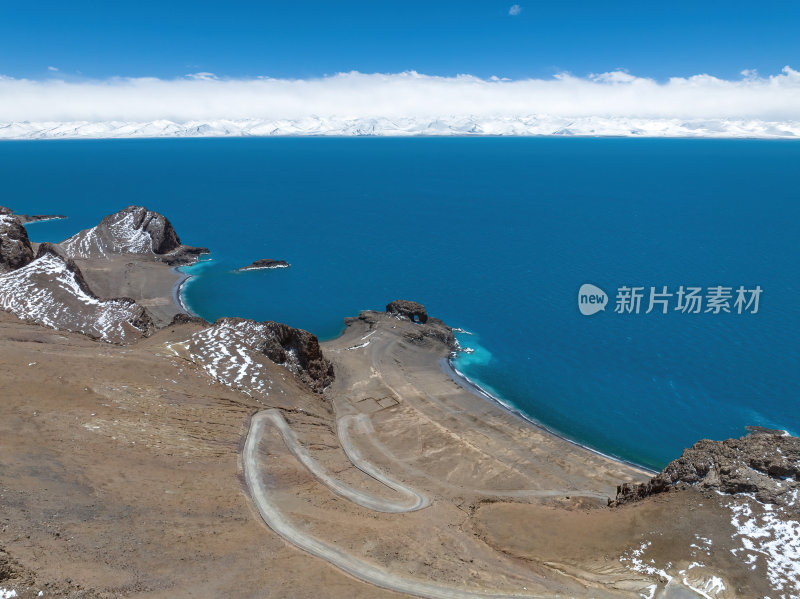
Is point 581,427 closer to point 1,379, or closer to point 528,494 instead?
point 528,494

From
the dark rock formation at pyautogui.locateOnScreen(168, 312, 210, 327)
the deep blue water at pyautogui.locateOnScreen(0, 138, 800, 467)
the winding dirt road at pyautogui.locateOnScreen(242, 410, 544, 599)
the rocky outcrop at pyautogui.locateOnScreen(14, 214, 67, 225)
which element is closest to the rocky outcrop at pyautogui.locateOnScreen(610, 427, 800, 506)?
the winding dirt road at pyautogui.locateOnScreen(242, 410, 544, 599)

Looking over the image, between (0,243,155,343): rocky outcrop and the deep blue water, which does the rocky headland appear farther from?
(0,243,155,343): rocky outcrop

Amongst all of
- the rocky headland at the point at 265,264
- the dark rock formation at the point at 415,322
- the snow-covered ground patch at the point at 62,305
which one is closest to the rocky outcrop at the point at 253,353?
the snow-covered ground patch at the point at 62,305

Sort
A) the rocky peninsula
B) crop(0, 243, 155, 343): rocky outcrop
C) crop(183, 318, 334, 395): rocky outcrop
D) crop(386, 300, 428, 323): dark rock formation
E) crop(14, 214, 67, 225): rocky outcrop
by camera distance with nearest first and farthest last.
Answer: the rocky peninsula
crop(183, 318, 334, 395): rocky outcrop
crop(0, 243, 155, 343): rocky outcrop
crop(386, 300, 428, 323): dark rock formation
crop(14, 214, 67, 225): rocky outcrop

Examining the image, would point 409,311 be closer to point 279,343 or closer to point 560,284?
point 279,343

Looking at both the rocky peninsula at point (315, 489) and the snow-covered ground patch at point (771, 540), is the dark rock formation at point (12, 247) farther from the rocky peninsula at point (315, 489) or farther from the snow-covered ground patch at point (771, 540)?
the snow-covered ground patch at point (771, 540)

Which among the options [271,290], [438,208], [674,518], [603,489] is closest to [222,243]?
[271,290]
